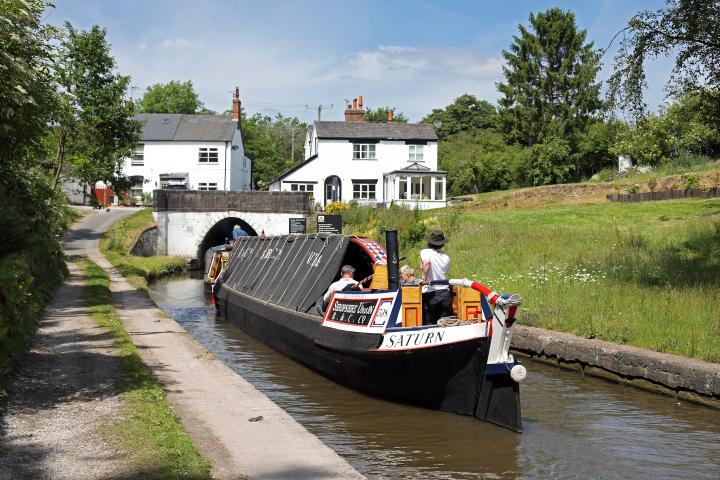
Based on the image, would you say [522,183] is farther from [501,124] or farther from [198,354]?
[198,354]

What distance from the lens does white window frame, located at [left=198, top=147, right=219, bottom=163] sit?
58.1m

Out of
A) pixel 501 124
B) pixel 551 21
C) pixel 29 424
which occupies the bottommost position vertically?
pixel 29 424

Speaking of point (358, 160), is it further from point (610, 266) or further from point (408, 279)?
point (408, 279)

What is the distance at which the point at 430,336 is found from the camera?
32.8ft

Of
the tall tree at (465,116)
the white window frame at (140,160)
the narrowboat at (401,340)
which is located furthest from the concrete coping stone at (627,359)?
the tall tree at (465,116)

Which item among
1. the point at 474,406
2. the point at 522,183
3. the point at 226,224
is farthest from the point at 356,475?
the point at 522,183

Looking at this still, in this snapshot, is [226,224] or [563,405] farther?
[226,224]

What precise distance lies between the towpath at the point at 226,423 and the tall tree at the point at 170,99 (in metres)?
66.9

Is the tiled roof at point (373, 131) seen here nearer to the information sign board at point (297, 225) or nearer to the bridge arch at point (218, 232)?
the bridge arch at point (218, 232)

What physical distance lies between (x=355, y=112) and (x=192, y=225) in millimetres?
17680

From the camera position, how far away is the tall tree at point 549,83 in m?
52.7

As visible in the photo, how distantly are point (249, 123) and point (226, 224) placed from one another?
3495cm

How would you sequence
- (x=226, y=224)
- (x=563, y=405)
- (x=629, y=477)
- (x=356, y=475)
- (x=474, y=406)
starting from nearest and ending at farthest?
1. (x=356, y=475)
2. (x=629, y=477)
3. (x=474, y=406)
4. (x=563, y=405)
5. (x=226, y=224)

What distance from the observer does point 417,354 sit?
1023 centimetres
